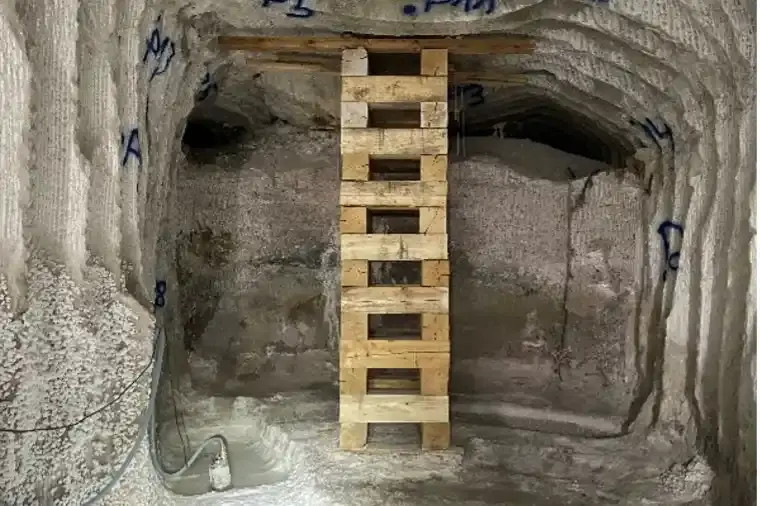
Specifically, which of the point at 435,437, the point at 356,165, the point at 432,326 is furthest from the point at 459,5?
the point at 435,437

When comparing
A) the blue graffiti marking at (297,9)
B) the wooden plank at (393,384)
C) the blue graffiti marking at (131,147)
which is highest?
the blue graffiti marking at (297,9)

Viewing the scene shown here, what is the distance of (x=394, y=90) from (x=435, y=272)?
859 millimetres

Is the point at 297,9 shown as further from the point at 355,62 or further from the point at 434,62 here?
the point at 434,62

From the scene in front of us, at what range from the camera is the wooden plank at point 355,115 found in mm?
3479

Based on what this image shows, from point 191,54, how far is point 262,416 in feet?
5.77

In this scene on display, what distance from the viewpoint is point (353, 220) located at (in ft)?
11.3

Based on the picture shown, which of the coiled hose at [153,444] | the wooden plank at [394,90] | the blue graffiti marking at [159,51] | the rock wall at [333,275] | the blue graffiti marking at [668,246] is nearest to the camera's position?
the coiled hose at [153,444]

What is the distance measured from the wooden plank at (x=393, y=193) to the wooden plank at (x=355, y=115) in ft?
0.89

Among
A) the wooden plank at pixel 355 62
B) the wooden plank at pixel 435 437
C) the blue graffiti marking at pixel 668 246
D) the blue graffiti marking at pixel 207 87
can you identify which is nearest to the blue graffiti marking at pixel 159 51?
the blue graffiti marking at pixel 207 87

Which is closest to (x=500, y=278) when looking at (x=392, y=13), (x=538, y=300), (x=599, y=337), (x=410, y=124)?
(x=538, y=300)

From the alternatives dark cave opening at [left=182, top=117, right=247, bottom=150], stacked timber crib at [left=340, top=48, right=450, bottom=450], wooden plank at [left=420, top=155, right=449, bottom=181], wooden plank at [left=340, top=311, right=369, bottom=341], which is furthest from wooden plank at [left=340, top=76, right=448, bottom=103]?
dark cave opening at [left=182, top=117, right=247, bottom=150]

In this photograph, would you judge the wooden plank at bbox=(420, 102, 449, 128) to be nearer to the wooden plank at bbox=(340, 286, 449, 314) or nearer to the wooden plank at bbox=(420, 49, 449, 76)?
the wooden plank at bbox=(420, 49, 449, 76)

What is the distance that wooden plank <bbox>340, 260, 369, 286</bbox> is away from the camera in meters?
3.42

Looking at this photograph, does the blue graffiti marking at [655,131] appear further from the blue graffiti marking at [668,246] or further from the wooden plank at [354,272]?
the wooden plank at [354,272]
